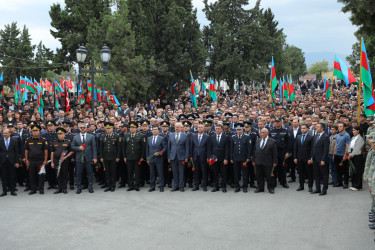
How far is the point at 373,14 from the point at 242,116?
28.4 feet

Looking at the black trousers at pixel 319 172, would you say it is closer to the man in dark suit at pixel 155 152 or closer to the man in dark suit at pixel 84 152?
the man in dark suit at pixel 155 152

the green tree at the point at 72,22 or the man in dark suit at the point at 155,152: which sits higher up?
the green tree at the point at 72,22

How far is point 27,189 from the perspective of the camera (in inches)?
439

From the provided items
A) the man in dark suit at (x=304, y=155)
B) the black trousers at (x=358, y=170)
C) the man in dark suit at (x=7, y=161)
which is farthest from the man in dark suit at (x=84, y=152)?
the black trousers at (x=358, y=170)

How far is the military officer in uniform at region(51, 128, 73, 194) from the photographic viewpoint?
1072cm

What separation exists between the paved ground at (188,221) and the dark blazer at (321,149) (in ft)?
3.08

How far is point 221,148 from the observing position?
10719 millimetres

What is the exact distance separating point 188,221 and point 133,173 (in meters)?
3.77

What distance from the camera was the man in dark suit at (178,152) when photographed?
427 inches

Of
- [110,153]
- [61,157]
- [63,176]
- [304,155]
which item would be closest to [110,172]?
[110,153]

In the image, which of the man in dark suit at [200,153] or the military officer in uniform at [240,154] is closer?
the military officer in uniform at [240,154]

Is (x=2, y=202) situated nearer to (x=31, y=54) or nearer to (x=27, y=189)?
(x=27, y=189)

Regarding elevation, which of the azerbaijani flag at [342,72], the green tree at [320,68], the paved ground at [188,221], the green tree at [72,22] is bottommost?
the paved ground at [188,221]

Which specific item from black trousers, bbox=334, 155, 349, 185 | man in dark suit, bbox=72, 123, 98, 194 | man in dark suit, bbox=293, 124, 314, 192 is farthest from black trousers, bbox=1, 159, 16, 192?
black trousers, bbox=334, 155, 349, 185
